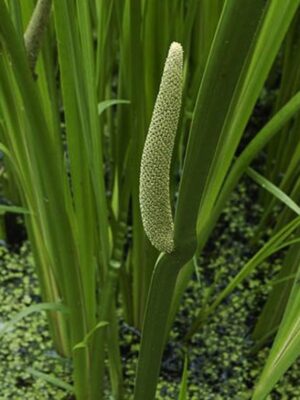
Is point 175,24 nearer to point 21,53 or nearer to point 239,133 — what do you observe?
point 239,133

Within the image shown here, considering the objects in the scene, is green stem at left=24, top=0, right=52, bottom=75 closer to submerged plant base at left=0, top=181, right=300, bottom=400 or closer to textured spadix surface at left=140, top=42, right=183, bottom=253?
textured spadix surface at left=140, top=42, right=183, bottom=253

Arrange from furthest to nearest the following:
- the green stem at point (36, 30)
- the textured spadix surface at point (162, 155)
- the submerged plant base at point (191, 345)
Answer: the submerged plant base at point (191, 345)
the green stem at point (36, 30)
the textured spadix surface at point (162, 155)

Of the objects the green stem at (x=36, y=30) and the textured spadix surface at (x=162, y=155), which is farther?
the green stem at (x=36, y=30)

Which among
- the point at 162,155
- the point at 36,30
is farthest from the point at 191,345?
the point at 162,155

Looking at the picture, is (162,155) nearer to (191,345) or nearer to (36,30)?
(36,30)

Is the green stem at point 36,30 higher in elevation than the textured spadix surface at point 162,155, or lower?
higher

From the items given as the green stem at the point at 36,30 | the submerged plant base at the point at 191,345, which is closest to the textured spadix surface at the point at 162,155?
the green stem at the point at 36,30

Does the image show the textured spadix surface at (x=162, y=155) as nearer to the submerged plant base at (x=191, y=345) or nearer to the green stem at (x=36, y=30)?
the green stem at (x=36, y=30)
